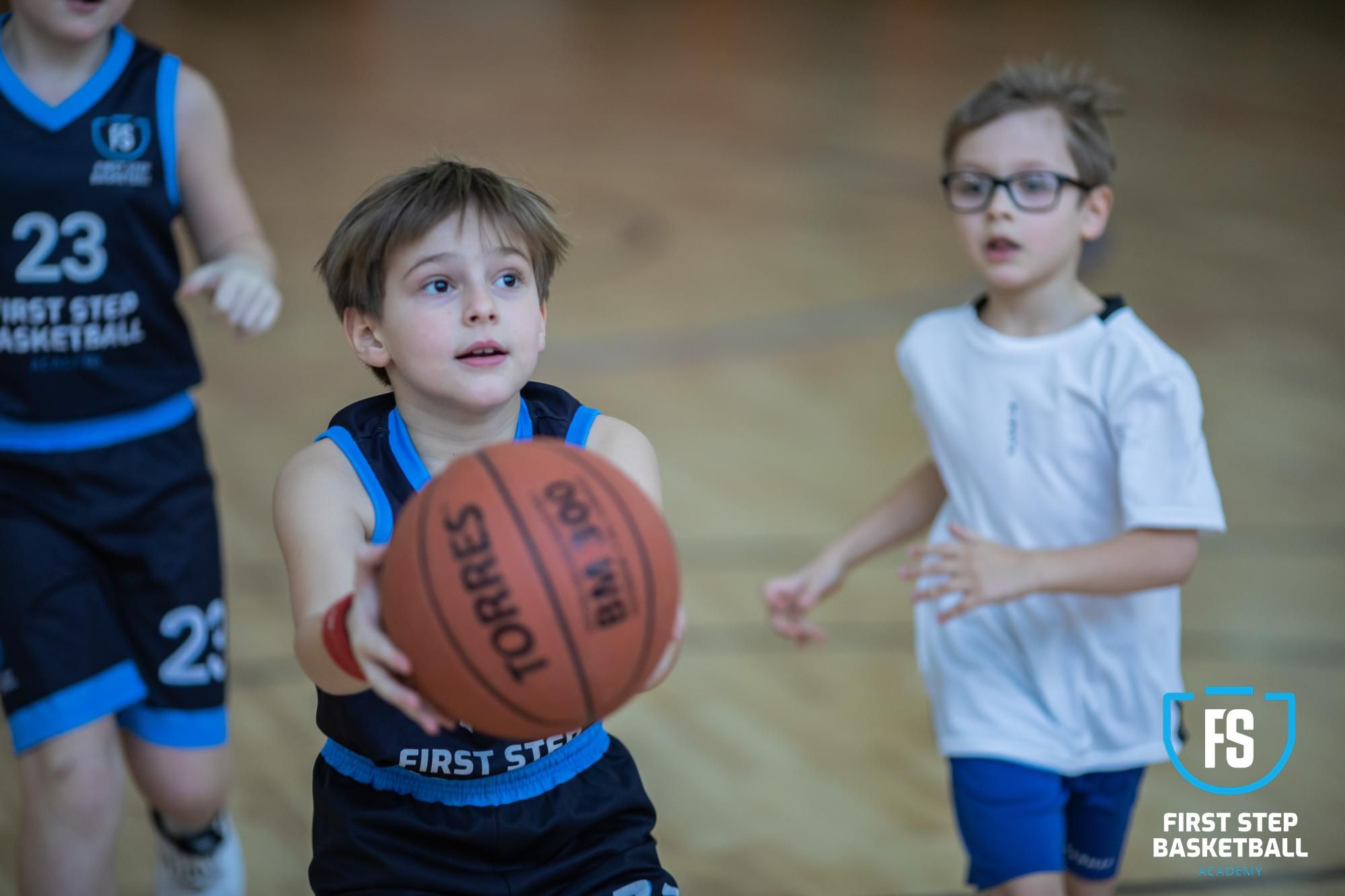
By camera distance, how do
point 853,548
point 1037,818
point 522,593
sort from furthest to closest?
point 853,548, point 1037,818, point 522,593

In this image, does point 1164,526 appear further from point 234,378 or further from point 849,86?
point 849,86

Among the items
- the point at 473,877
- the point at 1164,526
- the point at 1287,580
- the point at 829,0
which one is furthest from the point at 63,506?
the point at 829,0

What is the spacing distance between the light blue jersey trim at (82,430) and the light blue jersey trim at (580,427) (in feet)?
3.61

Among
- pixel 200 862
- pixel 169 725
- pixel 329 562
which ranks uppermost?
→ pixel 329 562

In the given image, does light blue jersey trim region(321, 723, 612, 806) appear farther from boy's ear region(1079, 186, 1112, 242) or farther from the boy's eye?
boy's ear region(1079, 186, 1112, 242)

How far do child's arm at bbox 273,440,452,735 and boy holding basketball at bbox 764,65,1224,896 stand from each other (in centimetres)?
109

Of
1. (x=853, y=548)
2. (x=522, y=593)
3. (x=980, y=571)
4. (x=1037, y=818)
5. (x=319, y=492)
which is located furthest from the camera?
(x=853, y=548)

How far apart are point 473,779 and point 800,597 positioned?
1037 mm

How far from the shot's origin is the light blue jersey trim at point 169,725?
3.00 meters

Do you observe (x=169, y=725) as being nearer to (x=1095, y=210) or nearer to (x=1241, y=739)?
(x=1095, y=210)

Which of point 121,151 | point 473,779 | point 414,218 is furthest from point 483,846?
point 121,151

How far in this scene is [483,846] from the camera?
6.86 feet

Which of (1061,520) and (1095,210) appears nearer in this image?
(1061,520)

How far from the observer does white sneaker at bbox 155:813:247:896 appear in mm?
3117
